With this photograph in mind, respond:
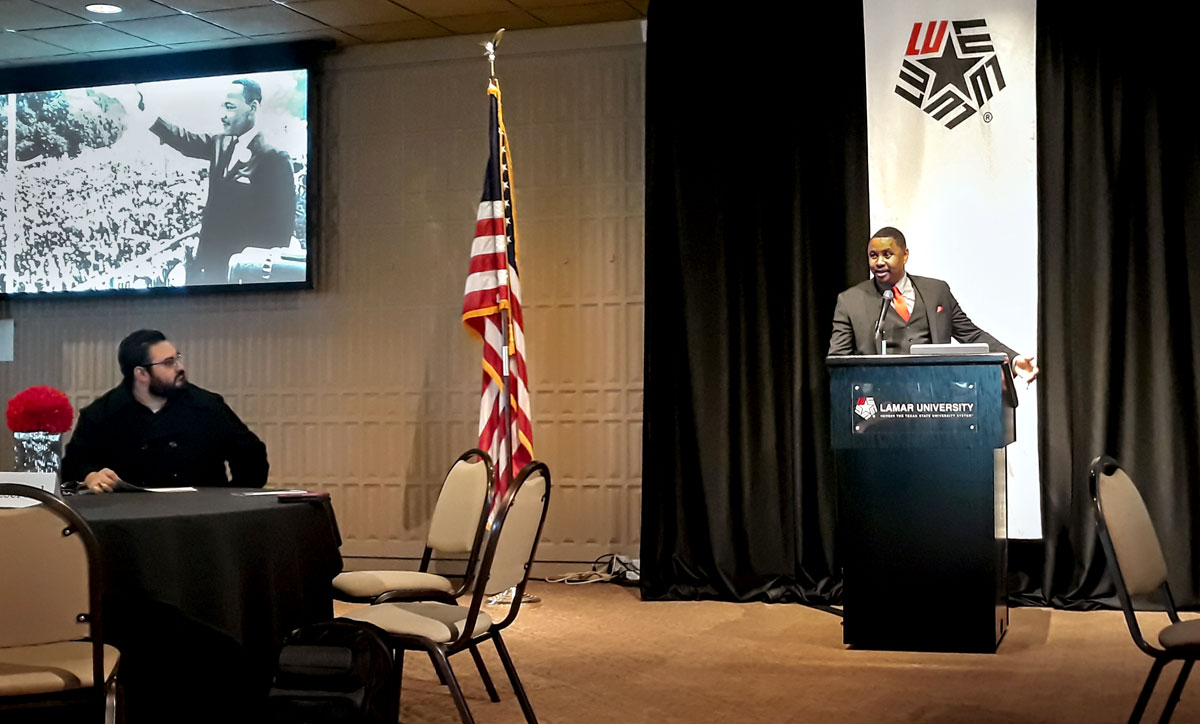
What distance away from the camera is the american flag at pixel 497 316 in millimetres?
6516

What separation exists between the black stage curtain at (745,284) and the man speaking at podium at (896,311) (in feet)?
1.81

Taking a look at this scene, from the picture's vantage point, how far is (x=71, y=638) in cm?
282

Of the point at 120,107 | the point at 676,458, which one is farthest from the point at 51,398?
the point at 120,107

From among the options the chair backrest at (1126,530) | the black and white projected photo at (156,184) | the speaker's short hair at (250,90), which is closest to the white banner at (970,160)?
the chair backrest at (1126,530)

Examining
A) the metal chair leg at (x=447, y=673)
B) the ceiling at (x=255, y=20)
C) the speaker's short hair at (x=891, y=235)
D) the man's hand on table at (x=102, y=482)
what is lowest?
the metal chair leg at (x=447, y=673)

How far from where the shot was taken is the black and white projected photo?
7.71m

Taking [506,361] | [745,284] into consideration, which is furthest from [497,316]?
[745,284]

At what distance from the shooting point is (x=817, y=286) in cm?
646

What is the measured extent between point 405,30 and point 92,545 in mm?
5217

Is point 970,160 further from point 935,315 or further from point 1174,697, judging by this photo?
point 1174,697

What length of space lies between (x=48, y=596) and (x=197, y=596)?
51 cm

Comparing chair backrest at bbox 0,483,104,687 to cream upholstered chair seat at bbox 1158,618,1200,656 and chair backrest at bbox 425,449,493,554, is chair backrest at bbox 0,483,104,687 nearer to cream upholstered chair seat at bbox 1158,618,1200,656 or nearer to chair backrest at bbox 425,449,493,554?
chair backrest at bbox 425,449,493,554

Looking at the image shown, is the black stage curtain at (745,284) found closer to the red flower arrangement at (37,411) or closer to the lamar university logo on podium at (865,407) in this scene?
the lamar university logo on podium at (865,407)

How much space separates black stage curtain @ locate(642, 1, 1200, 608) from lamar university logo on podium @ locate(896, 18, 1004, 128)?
0.25 m
